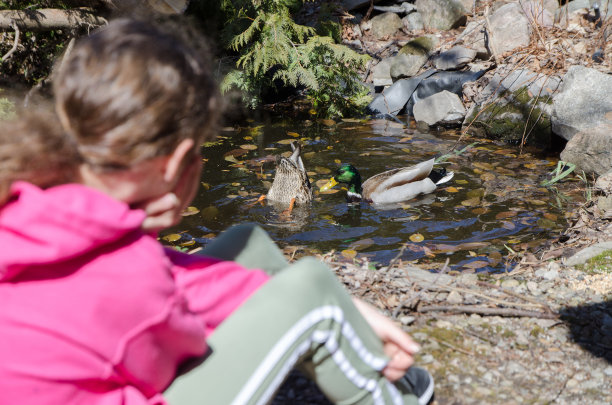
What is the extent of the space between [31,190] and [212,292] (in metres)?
0.54

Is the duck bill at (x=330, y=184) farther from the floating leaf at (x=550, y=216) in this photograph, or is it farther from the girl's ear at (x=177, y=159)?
the girl's ear at (x=177, y=159)

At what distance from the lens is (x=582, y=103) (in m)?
6.05

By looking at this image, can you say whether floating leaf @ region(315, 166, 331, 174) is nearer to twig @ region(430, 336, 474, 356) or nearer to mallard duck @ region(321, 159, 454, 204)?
mallard duck @ region(321, 159, 454, 204)

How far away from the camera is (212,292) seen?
5.11ft

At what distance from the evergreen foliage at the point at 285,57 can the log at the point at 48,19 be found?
181 cm

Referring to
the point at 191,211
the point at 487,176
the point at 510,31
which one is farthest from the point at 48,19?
the point at 510,31

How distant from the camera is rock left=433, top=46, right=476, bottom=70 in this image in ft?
26.9

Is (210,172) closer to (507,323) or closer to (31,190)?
(507,323)

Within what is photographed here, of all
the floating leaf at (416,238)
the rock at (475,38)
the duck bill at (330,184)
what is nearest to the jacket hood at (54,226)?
the floating leaf at (416,238)

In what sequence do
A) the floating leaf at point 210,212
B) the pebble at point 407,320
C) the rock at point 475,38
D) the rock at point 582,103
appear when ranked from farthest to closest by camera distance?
the rock at point 475,38, the rock at point 582,103, the floating leaf at point 210,212, the pebble at point 407,320

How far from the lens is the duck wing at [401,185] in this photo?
5527mm

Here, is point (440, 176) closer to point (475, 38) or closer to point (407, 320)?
point (407, 320)

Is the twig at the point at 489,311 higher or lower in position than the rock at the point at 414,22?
lower

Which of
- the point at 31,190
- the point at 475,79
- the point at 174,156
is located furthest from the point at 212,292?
the point at 475,79
